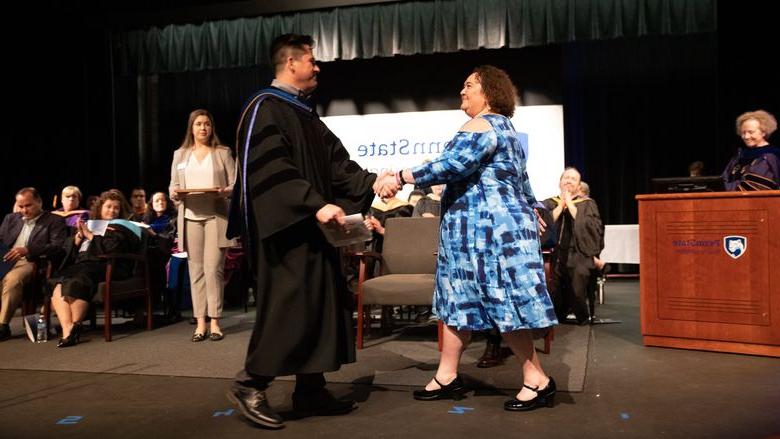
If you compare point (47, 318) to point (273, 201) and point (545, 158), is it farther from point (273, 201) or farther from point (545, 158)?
point (545, 158)

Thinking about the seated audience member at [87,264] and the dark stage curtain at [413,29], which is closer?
the seated audience member at [87,264]

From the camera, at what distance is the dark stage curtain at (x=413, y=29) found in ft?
26.1

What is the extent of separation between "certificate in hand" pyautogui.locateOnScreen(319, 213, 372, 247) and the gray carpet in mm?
1067

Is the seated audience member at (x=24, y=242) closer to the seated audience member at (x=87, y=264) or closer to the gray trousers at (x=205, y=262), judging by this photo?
the seated audience member at (x=87, y=264)

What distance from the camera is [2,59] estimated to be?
799 centimetres

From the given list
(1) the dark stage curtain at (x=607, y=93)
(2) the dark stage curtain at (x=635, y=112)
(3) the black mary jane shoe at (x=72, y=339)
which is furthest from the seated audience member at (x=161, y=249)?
(2) the dark stage curtain at (x=635, y=112)

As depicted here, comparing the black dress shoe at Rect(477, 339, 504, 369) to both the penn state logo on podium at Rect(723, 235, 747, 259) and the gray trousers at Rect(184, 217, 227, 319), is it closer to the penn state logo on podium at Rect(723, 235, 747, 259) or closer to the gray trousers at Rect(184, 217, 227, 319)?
the penn state logo on podium at Rect(723, 235, 747, 259)

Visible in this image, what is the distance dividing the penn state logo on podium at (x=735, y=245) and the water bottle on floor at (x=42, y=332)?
4787 mm

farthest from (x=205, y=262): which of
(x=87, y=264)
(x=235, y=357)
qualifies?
(x=87, y=264)

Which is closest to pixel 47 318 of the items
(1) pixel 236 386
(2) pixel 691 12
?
(1) pixel 236 386

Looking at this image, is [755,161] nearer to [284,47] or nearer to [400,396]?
[400,396]

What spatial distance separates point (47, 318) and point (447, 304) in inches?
148

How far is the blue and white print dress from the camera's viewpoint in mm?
2828

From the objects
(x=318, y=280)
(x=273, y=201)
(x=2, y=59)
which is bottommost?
(x=318, y=280)
